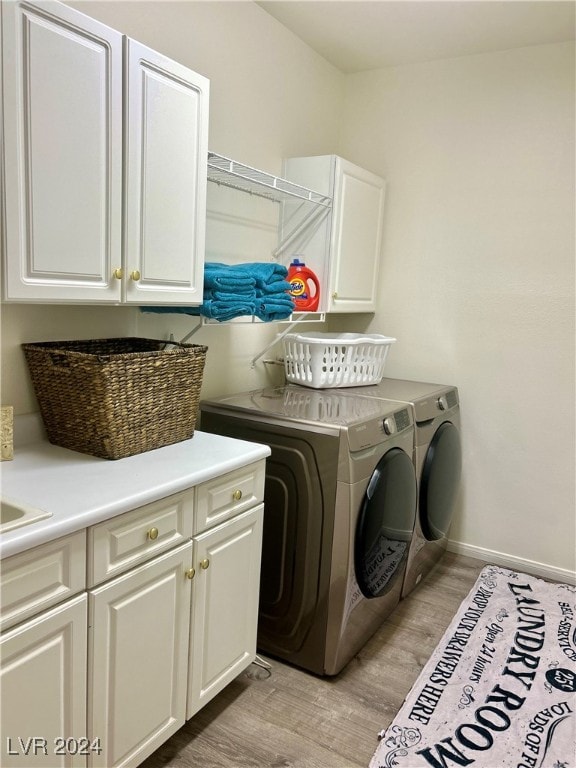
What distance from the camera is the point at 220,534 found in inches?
67.4

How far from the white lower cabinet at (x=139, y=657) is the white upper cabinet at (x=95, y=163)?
728 mm

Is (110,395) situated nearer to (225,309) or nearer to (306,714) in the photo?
(225,309)

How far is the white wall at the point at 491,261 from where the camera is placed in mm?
2744

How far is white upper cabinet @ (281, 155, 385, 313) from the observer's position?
2.66 m

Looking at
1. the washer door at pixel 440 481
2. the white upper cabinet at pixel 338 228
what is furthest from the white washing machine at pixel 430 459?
the white upper cabinet at pixel 338 228

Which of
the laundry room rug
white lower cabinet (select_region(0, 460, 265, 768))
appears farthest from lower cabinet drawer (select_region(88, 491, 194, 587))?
the laundry room rug

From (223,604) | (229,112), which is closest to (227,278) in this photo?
(229,112)

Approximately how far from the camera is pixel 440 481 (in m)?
2.68

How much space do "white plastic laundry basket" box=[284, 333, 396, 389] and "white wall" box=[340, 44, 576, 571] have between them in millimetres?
527

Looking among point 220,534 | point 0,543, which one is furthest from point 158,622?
point 0,543

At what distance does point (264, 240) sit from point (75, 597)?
6.00 feet

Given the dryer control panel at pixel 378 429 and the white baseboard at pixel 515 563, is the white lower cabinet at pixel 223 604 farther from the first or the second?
the white baseboard at pixel 515 563

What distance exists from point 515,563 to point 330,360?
1440mm

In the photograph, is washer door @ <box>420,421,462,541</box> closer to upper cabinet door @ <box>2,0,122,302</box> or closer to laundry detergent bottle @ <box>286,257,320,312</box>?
laundry detergent bottle @ <box>286,257,320,312</box>
